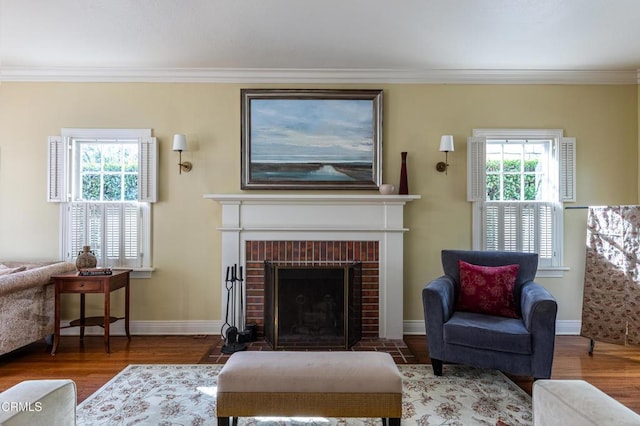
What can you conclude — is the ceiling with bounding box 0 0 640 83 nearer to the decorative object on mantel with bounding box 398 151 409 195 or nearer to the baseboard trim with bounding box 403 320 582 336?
the decorative object on mantel with bounding box 398 151 409 195

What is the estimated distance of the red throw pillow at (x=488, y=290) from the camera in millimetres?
2807

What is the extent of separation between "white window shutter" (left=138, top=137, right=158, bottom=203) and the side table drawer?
894 mm

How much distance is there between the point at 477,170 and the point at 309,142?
5.58 ft

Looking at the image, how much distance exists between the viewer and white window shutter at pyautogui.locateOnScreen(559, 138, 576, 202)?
12.1 feet

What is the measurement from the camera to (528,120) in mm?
3748

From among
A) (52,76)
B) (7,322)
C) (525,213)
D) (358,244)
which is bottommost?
(7,322)

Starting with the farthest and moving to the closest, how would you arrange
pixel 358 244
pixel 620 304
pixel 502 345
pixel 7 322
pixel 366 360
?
pixel 358 244
pixel 620 304
pixel 7 322
pixel 502 345
pixel 366 360

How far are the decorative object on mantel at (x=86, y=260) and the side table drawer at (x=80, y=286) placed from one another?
19 centimetres

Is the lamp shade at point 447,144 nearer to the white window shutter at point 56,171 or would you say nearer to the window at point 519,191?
the window at point 519,191

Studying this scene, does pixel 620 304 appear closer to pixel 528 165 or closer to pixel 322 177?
pixel 528 165

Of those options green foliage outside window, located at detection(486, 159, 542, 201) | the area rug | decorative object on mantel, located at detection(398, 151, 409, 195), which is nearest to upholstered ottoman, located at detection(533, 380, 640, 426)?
the area rug

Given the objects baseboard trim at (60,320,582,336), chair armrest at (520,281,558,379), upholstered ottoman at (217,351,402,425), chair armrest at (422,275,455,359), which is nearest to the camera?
upholstered ottoman at (217,351,402,425)

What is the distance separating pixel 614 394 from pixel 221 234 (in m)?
3.33

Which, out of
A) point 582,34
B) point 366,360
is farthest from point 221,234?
point 582,34
